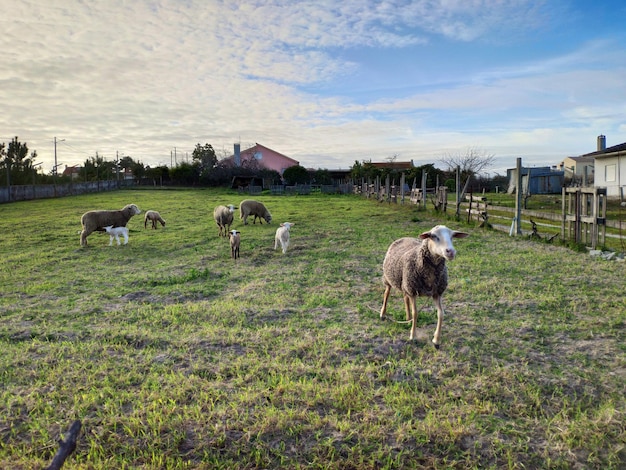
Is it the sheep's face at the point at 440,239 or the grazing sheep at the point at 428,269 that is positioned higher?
the sheep's face at the point at 440,239

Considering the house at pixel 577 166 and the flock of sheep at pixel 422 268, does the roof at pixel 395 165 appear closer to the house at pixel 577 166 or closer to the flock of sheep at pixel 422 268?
the house at pixel 577 166

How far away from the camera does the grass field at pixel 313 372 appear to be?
3.15 meters

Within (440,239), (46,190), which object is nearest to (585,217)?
(440,239)

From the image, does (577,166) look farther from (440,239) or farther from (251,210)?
(440,239)

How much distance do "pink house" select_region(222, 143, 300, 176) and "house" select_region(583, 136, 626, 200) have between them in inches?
1665

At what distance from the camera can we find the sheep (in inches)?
534

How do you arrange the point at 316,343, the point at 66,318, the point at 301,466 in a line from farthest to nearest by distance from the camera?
the point at 66,318
the point at 316,343
the point at 301,466

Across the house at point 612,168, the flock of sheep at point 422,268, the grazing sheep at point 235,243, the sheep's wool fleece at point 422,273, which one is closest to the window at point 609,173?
the house at point 612,168

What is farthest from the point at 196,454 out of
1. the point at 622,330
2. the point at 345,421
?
the point at 622,330

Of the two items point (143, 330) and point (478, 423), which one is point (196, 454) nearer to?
point (478, 423)

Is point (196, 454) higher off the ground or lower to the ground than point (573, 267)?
lower

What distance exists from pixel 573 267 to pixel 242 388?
24.1 ft

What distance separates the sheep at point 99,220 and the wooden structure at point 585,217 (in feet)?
42.5

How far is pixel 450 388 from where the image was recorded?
3955 mm
